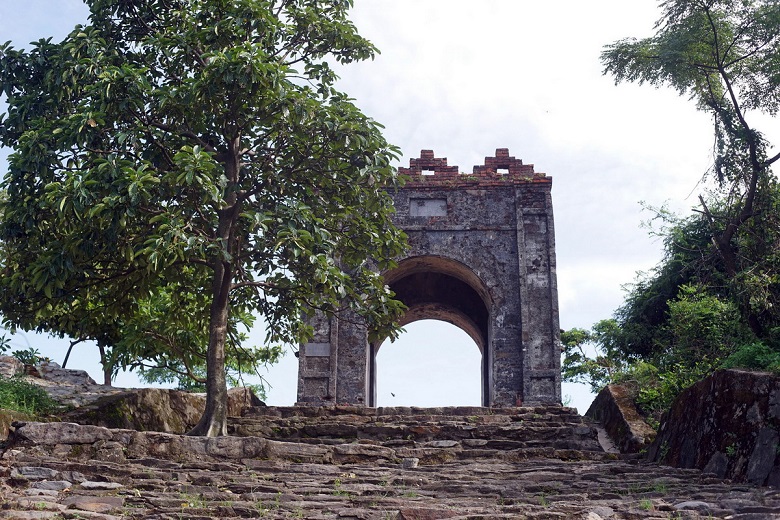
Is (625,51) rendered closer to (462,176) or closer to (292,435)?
(462,176)

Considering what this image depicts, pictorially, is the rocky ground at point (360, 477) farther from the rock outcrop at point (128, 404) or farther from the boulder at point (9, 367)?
the boulder at point (9, 367)

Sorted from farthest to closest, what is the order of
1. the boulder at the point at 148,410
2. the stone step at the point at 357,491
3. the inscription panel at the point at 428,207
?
1. the inscription panel at the point at 428,207
2. the boulder at the point at 148,410
3. the stone step at the point at 357,491

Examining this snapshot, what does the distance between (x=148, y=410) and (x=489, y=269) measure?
9.12 metres

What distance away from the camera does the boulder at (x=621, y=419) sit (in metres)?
11.2

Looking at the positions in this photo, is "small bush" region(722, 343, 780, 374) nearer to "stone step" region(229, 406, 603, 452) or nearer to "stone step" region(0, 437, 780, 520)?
"stone step" region(0, 437, 780, 520)

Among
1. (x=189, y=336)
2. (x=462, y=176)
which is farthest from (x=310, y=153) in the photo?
(x=462, y=176)

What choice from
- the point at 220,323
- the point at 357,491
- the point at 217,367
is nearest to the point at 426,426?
the point at 217,367

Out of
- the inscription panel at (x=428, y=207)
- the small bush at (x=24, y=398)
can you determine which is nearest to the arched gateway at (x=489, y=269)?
the inscription panel at (x=428, y=207)

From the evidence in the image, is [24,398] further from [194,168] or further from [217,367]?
[194,168]

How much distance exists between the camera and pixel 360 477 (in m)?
8.96

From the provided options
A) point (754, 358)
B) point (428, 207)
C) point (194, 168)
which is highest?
point (428, 207)

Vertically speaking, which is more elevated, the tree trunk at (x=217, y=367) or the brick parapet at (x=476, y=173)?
the brick parapet at (x=476, y=173)

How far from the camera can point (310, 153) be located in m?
11.7

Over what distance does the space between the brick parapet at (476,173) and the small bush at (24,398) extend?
10.0 m
